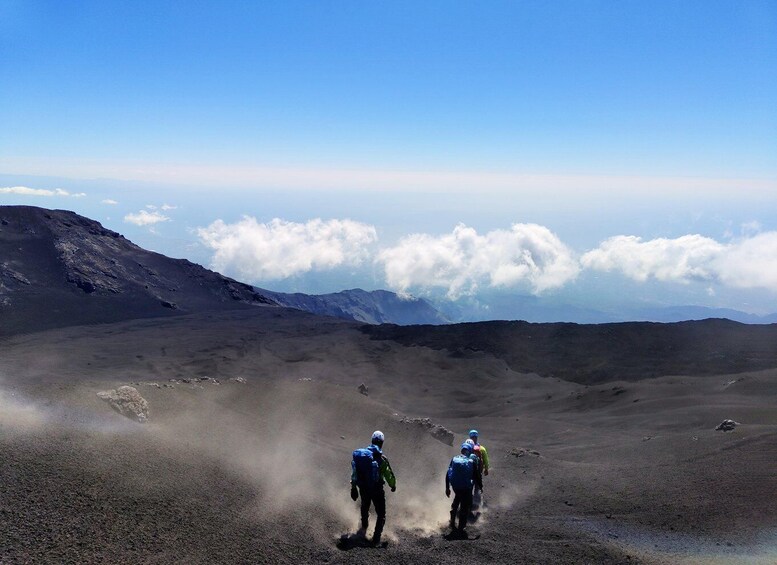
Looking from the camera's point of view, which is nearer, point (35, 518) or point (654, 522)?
point (35, 518)

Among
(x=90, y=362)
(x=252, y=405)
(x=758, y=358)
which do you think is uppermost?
(x=758, y=358)

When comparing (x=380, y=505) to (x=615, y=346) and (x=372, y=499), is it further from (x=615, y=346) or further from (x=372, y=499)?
(x=615, y=346)

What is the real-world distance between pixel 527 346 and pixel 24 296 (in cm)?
4711

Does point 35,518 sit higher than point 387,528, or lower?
higher

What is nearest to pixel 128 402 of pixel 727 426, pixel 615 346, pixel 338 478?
pixel 338 478

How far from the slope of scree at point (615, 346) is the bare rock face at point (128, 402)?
27434 mm

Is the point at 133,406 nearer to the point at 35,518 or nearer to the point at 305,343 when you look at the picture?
the point at 35,518

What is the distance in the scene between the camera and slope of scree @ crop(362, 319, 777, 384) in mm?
31009

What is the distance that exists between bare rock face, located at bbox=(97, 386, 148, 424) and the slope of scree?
2743 cm

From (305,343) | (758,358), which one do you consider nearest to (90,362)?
(305,343)

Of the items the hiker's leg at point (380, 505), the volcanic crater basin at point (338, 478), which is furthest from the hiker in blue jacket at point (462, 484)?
the hiker's leg at point (380, 505)

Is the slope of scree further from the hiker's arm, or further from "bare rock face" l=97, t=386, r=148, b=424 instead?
"bare rock face" l=97, t=386, r=148, b=424

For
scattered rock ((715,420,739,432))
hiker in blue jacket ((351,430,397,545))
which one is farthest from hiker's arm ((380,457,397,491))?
scattered rock ((715,420,739,432))

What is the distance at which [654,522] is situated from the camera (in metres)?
9.48
